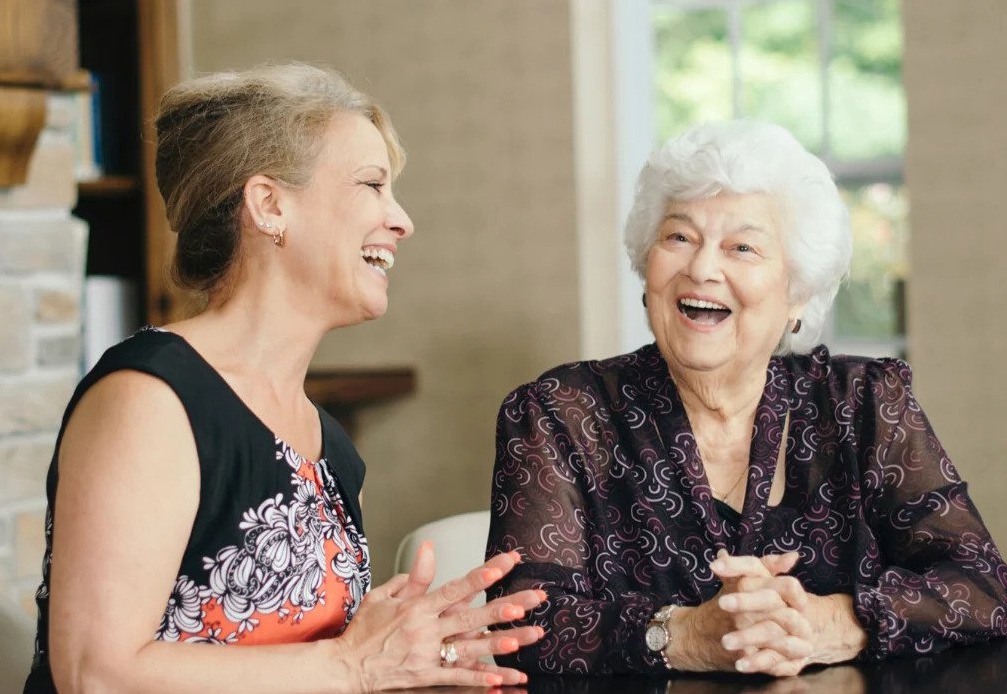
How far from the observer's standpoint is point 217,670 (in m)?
1.49

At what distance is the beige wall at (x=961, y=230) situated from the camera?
3.50 meters

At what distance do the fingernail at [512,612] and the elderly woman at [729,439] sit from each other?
0.21m

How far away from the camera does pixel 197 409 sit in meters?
1.57

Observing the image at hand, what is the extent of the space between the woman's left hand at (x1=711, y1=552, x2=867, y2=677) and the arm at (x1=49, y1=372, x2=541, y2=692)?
246 millimetres

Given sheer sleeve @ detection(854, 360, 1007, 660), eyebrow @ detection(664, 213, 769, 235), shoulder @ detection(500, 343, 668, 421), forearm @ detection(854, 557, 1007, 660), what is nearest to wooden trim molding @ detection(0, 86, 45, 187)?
shoulder @ detection(500, 343, 668, 421)

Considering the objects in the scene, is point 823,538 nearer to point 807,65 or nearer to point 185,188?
point 185,188

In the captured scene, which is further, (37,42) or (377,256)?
(37,42)

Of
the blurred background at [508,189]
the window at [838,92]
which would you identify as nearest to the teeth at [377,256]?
the blurred background at [508,189]

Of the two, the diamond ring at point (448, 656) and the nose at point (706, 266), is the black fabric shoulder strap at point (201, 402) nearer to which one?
the diamond ring at point (448, 656)

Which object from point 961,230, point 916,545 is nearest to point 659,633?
point 916,545

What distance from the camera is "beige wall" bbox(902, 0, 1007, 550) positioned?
3500mm

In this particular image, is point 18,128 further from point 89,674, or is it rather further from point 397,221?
point 89,674

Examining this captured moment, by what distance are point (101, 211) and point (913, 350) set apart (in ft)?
7.82

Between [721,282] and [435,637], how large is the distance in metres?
0.73
